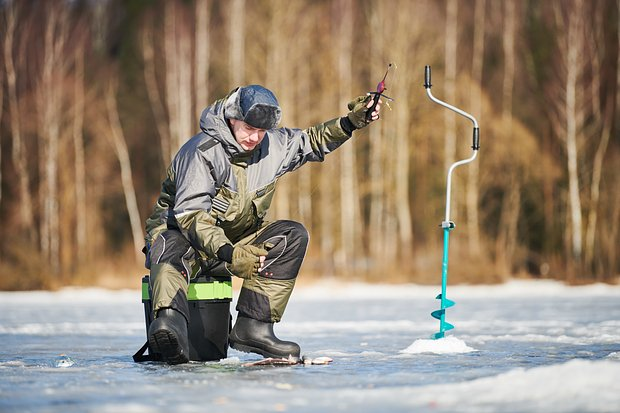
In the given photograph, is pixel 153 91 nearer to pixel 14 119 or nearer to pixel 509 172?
pixel 14 119

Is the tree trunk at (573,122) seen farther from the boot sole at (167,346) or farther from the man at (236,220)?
the boot sole at (167,346)

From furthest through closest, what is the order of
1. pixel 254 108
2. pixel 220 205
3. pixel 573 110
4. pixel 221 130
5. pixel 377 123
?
pixel 377 123
pixel 573 110
pixel 220 205
pixel 221 130
pixel 254 108

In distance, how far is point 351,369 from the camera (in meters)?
4.96

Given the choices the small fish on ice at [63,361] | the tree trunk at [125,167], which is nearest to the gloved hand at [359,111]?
the small fish on ice at [63,361]

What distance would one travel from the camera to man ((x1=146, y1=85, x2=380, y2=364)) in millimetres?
4992

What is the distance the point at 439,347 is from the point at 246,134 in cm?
180

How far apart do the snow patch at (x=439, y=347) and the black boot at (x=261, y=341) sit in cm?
86

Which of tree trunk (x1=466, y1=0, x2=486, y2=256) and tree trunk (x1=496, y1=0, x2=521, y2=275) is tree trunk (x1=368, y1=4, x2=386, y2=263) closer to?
tree trunk (x1=466, y1=0, x2=486, y2=256)

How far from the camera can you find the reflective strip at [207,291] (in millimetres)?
5340

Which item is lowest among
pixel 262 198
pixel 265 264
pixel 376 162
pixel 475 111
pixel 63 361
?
pixel 63 361

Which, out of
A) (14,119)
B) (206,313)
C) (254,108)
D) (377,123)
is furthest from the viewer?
(377,123)

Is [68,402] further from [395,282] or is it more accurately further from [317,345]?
[395,282]

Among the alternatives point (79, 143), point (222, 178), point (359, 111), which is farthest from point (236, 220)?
→ point (79, 143)

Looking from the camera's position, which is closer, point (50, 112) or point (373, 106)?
point (373, 106)
